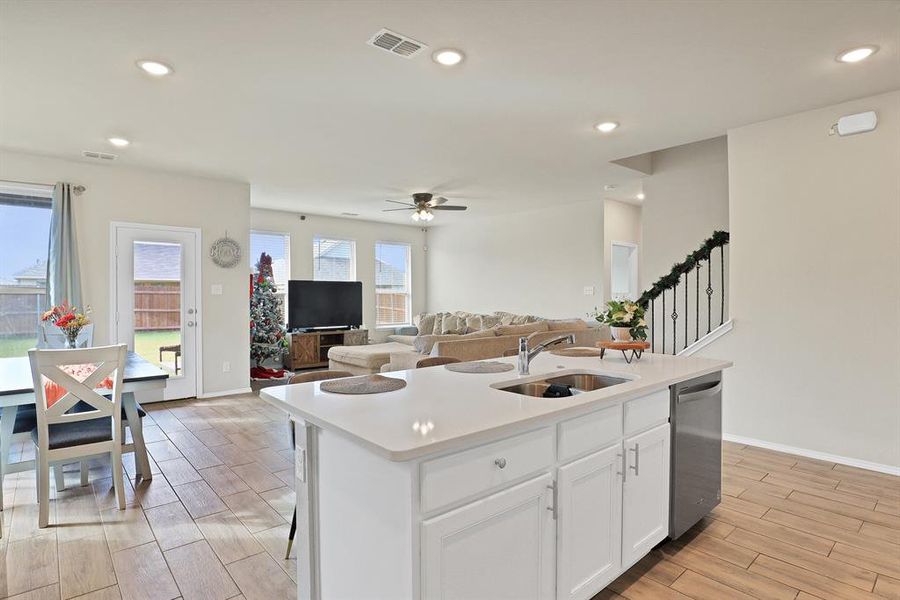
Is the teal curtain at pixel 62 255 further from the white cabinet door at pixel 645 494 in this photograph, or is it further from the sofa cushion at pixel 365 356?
the white cabinet door at pixel 645 494

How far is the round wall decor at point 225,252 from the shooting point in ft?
19.0

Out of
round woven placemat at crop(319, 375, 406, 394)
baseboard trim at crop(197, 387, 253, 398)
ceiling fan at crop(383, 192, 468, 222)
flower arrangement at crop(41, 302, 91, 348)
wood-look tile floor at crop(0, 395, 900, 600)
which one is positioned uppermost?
ceiling fan at crop(383, 192, 468, 222)

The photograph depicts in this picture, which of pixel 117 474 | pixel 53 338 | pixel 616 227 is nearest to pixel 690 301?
pixel 616 227

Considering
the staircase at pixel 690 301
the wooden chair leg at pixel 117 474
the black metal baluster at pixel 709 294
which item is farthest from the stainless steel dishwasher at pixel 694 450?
the wooden chair leg at pixel 117 474

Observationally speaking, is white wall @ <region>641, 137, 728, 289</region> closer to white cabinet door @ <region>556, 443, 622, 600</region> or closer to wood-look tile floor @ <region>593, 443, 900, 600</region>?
wood-look tile floor @ <region>593, 443, 900, 600</region>

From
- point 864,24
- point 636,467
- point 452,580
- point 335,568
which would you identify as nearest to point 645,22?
point 864,24

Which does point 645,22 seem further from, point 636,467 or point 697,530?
point 697,530

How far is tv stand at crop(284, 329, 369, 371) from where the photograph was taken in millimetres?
7859

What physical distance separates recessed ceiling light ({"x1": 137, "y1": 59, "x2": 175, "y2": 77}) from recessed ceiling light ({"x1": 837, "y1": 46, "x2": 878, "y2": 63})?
159 inches

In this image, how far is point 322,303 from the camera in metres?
8.34

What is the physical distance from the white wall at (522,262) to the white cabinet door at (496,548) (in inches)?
238

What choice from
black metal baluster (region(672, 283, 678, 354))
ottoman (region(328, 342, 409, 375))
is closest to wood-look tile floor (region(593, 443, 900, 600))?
black metal baluster (region(672, 283, 678, 354))

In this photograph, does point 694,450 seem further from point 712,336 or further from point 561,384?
point 712,336

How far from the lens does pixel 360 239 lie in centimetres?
918
